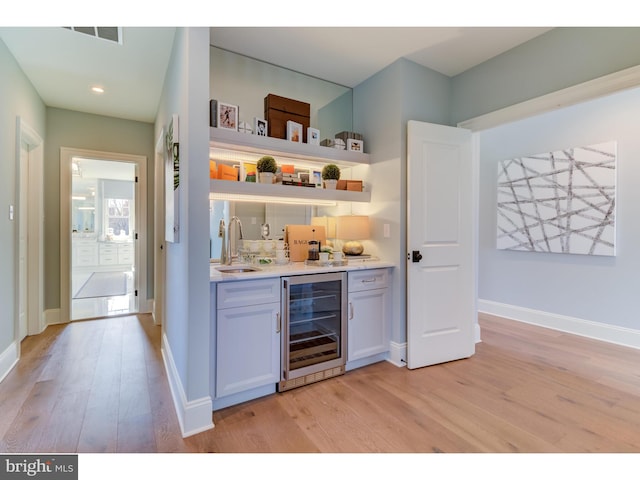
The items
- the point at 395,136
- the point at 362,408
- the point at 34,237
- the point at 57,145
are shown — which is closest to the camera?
the point at 362,408

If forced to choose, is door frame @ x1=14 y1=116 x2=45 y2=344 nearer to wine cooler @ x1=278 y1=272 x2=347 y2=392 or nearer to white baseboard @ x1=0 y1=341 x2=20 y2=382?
white baseboard @ x1=0 y1=341 x2=20 y2=382

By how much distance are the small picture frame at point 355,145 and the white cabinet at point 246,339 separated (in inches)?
60.1

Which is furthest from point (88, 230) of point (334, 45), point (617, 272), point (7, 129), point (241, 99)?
point (617, 272)

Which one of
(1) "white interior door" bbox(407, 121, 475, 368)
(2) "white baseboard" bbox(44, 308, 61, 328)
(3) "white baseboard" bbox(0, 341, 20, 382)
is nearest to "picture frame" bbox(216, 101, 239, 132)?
(1) "white interior door" bbox(407, 121, 475, 368)

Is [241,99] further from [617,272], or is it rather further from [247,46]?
[617,272]

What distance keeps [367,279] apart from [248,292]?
3.48 feet

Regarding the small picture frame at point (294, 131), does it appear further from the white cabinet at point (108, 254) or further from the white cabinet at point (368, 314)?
the white cabinet at point (108, 254)

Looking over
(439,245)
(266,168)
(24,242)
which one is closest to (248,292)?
(266,168)

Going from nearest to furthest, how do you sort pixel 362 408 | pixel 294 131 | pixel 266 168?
pixel 362 408 < pixel 266 168 < pixel 294 131

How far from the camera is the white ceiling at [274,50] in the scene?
2361 millimetres

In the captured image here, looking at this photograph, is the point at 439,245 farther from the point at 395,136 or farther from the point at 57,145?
the point at 57,145

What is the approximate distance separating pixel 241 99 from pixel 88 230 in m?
7.88

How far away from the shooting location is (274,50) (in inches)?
102

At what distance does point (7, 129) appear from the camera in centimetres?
260
